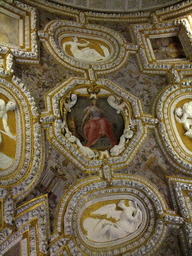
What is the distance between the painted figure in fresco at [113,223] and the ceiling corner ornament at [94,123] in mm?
1053

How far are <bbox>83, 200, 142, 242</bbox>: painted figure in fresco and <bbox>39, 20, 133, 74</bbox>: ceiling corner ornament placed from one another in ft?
13.5

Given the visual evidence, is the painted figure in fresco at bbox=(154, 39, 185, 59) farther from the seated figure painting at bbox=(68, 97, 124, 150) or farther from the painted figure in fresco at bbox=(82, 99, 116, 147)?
the painted figure in fresco at bbox=(82, 99, 116, 147)

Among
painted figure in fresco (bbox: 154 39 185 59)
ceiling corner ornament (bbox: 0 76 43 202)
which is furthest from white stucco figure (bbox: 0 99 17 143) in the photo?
painted figure in fresco (bbox: 154 39 185 59)

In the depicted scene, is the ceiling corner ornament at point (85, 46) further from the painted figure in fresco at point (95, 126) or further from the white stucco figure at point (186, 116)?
the white stucco figure at point (186, 116)

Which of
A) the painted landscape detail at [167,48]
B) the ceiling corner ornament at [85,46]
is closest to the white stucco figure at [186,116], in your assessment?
the painted landscape detail at [167,48]

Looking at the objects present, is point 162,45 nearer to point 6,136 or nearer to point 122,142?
point 122,142

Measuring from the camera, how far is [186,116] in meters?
7.09

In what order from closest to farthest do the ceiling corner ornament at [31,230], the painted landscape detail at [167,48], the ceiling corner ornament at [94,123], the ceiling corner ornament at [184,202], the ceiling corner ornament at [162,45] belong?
1. the ceiling corner ornament at [31,230]
2. the ceiling corner ornament at [184,202]
3. the ceiling corner ornament at [94,123]
4. the ceiling corner ornament at [162,45]
5. the painted landscape detail at [167,48]

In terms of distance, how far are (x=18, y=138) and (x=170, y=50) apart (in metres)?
6.27

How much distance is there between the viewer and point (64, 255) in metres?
5.22

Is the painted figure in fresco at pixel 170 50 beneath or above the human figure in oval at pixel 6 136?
above

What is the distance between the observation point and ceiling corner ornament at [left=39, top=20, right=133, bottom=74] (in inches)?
299

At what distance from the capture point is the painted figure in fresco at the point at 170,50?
8680mm

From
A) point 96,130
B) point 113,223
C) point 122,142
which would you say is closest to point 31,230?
point 113,223
